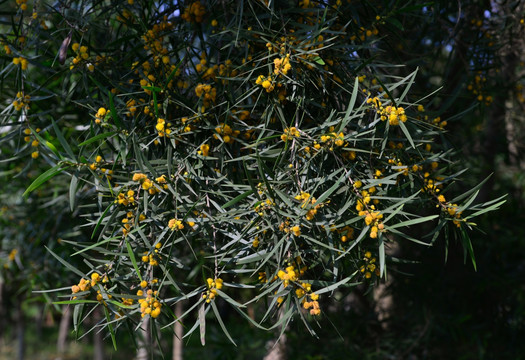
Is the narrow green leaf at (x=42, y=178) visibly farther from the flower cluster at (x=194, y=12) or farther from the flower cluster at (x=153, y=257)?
the flower cluster at (x=194, y=12)

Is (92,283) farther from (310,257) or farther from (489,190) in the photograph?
(489,190)

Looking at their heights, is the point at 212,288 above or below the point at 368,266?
above

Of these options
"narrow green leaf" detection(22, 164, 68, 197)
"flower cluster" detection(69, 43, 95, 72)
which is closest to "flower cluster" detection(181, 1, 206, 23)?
"flower cluster" detection(69, 43, 95, 72)

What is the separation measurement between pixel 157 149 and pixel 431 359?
206cm

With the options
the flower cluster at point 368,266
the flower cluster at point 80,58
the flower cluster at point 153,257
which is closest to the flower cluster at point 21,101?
the flower cluster at point 80,58

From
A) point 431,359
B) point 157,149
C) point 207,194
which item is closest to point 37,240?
point 157,149

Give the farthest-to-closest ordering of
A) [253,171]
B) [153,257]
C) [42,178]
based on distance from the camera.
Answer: [253,171] < [153,257] < [42,178]

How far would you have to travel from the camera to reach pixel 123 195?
107 centimetres

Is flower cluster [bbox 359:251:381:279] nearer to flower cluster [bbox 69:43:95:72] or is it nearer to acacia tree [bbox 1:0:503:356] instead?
acacia tree [bbox 1:0:503:356]

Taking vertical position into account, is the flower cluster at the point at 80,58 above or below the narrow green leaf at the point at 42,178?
above

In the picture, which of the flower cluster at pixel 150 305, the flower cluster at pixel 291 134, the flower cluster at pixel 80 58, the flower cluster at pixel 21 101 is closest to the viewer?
the flower cluster at pixel 150 305

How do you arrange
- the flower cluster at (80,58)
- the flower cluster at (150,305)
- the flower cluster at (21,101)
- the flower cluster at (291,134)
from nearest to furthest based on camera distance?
1. the flower cluster at (150,305)
2. the flower cluster at (291,134)
3. the flower cluster at (80,58)
4. the flower cluster at (21,101)

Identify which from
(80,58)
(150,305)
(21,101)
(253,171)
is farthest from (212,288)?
(21,101)

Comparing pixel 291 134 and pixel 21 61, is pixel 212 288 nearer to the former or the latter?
pixel 291 134
